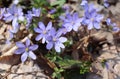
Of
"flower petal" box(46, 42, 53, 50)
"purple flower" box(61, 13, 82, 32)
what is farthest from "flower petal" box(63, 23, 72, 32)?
"flower petal" box(46, 42, 53, 50)

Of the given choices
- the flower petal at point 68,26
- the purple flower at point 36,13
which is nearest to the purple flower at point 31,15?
the purple flower at point 36,13

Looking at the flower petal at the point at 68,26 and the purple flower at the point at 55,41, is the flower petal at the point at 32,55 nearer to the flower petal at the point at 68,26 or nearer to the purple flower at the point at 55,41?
the purple flower at the point at 55,41

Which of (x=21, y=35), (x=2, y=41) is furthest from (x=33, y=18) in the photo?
(x=2, y=41)

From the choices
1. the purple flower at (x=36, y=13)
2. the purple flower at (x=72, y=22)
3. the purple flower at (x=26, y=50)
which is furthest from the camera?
the purple flower at (x=36, y=13)

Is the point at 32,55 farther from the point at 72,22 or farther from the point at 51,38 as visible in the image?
the point at 72,22

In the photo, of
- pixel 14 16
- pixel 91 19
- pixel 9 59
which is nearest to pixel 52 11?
pixel 14 16

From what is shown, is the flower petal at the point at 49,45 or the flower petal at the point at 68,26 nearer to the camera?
the flower petal at the point at 49,45

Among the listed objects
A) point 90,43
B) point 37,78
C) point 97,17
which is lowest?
point 37,78

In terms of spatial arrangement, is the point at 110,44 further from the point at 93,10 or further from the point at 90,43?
the point at 93,10
